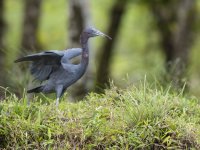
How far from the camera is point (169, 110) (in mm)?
7137

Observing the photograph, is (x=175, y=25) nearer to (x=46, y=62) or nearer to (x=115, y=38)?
(x=115, y=38)

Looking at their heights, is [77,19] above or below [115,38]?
above

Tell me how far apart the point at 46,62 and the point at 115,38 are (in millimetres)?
12610

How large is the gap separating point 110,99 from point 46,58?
33.9 inches

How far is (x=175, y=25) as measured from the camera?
19.5 meters

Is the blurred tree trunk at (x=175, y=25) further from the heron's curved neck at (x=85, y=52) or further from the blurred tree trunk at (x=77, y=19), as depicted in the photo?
the heron's curved neck at (x=85, y=52)

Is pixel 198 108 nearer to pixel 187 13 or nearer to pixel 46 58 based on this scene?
pixel 46 58

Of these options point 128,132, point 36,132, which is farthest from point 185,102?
point 36,132

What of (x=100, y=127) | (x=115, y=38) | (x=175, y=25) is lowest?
(x=115, y=38)

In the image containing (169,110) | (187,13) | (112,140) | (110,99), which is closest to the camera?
(112,140)

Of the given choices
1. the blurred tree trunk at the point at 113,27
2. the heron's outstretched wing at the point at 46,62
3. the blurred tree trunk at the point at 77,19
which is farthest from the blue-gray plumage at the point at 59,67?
the blurred tree trunk at the point at 113,27

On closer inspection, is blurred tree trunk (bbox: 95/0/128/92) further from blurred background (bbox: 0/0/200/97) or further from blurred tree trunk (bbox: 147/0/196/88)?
blurred tree trunk (bbox: 147/0/196/88)

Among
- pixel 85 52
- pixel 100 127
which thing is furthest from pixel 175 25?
pixel 100 127

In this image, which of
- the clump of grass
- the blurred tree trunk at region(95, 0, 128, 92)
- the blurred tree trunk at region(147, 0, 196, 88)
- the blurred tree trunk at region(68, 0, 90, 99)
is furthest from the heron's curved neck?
the blurred tree trunk at region(95, 0, 128, 92)
